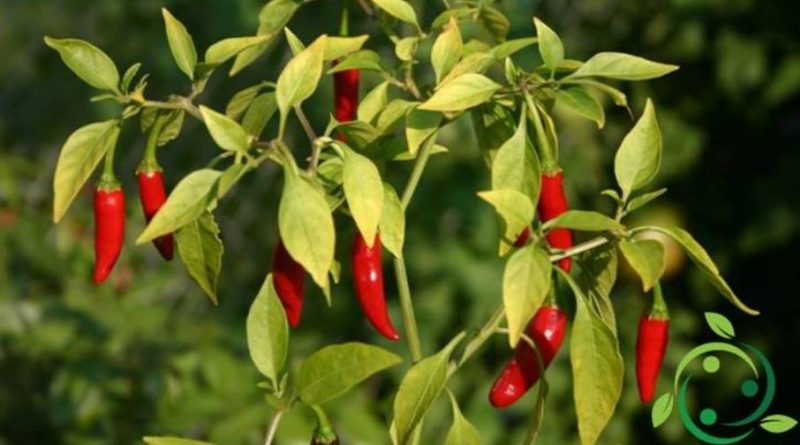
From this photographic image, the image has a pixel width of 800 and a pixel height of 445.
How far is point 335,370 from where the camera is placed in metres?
1.26

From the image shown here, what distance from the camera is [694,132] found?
3514mm

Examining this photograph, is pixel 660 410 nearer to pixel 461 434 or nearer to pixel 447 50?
pixel 461 434

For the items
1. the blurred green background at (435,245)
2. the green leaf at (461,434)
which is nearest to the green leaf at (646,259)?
the green leaf at (461,434)

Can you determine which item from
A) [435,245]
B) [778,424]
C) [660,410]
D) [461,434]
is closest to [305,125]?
[461,434]

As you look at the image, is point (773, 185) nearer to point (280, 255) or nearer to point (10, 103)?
point (10, 103)

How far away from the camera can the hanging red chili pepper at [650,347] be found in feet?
4.37

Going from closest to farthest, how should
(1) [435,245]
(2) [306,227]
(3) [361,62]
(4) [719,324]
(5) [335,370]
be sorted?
(2) [306,227] < (5) [335,370] < (3) [361,62] < (4) [719,324] < (1) [435,245]

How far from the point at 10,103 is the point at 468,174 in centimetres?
143

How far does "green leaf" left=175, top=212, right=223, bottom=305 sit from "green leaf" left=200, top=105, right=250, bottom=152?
85 mm

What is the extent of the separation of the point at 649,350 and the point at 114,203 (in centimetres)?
43

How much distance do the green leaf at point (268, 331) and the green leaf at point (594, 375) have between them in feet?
0.69

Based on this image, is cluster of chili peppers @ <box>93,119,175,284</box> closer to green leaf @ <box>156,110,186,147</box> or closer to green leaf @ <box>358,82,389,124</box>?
green leaf @ <box>156,110,186,147</box>

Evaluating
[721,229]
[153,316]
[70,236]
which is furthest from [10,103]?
[721,229]

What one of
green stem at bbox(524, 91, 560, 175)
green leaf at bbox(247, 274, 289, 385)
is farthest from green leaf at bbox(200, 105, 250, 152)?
green stem at bbox(524, 91, 560, 175)
